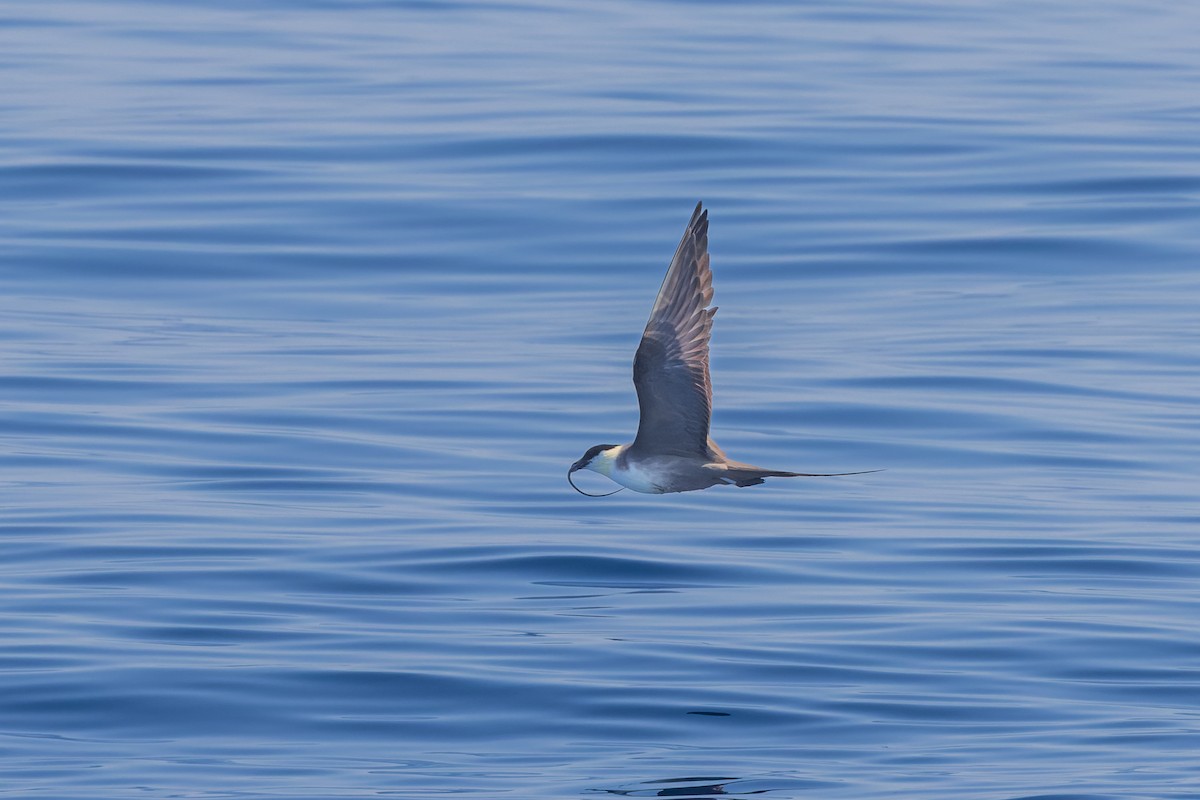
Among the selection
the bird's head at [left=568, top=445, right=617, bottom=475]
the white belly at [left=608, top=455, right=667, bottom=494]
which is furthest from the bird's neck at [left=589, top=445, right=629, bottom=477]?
the white belly at [left=608, top=455, right=667, bottom=494]

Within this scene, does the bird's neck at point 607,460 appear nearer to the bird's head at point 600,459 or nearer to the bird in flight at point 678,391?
the bird's head at point 600,459

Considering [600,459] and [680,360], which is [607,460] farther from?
[680,360]

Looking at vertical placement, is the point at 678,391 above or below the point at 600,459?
above

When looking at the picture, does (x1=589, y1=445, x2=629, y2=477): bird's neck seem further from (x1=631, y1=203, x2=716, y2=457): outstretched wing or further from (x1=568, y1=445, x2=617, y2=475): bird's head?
(x1=631, y1=203, x2=716, y2=457): outstretched wing

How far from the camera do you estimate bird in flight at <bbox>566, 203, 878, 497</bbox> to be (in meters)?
10.4

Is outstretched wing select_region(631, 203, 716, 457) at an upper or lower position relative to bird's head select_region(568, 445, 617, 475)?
upper

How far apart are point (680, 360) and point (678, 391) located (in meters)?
0.17

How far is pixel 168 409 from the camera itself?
17547 millimetres

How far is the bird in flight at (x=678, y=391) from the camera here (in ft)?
34.0

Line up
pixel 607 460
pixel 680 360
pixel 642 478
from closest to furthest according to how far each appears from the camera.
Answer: pixel 680 360 < pixel 642 478 < pixel 607 460

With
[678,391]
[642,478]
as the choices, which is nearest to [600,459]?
[642,478]

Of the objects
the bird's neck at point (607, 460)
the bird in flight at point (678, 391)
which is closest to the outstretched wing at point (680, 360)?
the bird in flight at point (678, 391)

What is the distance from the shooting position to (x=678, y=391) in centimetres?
1054

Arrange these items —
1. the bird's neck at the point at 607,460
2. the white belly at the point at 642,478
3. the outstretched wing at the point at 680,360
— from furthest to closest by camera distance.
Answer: the bird's neck at the point at 607,460 → the white belly at the point at 642,478 → the outstretched wing at the point at 680,360
